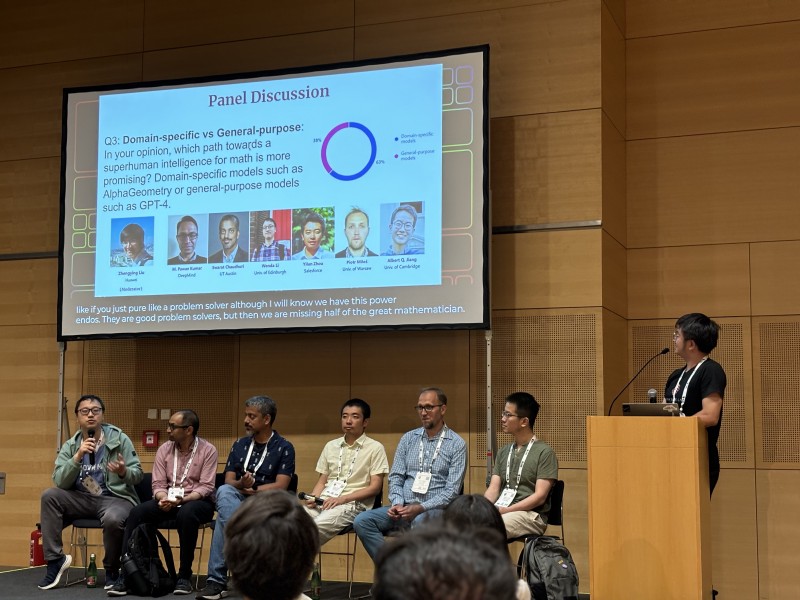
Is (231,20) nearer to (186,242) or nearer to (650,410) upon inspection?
(186,242)

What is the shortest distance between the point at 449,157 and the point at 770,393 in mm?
2481

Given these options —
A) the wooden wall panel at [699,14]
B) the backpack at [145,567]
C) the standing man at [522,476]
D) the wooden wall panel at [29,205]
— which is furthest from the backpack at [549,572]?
the wooden wall panel at [29,205]

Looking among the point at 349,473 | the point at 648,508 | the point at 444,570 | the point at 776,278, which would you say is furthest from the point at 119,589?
the point at 444,570

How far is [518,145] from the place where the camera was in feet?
21.2

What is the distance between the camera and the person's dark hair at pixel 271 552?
A: 68.5 inches

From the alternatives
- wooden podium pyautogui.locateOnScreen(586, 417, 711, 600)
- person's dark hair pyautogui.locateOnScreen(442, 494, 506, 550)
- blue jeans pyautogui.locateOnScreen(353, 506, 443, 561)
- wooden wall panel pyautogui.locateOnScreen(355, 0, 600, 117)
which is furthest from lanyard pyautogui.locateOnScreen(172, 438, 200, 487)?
person's dark hair pyautogui.locateOnScreen(442, 494, 506, 550)

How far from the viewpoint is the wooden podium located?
4.40 metres

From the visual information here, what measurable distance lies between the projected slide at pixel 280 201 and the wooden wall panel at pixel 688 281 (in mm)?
1207

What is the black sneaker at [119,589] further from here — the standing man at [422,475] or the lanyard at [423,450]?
the lanyard at [423,450]

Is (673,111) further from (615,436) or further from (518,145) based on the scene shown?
(615,436)

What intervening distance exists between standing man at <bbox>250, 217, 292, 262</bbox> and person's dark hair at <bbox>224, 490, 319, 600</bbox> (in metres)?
4.87

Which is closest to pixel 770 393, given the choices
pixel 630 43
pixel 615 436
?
pixel 615 436

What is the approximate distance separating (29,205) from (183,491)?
2920 millimetres

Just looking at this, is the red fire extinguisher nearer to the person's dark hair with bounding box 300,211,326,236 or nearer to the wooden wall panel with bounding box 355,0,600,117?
the person's dark hair with bounding box 300,211,326,236
